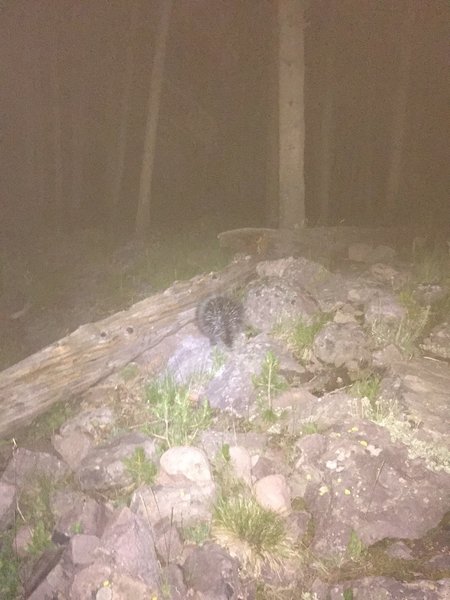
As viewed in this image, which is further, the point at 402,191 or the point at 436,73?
the point at 402,191

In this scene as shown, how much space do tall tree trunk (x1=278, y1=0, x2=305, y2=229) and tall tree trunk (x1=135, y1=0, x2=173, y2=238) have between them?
18.4 ft

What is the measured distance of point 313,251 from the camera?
8156 mm

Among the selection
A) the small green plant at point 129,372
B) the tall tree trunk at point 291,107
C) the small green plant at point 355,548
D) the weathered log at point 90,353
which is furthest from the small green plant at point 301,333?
the tall tree trunk at point 291,107

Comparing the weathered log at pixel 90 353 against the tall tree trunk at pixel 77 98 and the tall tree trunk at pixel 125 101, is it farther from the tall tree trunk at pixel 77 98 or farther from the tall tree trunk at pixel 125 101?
the tall tree trunk at pixel 77 98

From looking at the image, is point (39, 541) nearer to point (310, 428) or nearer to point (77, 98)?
point (310, 428)

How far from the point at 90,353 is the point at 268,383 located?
2.04 meters

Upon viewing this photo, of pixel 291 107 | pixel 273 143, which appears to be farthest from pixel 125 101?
pixel 291 107

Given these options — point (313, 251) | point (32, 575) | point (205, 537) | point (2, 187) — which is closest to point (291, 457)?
point (205, 537)

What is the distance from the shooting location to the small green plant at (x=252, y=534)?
140 inches

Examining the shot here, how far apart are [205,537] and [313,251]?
5.33 metres

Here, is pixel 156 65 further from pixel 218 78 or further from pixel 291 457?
pixel 291 457

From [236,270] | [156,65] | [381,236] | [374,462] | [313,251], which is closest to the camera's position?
[374,462]

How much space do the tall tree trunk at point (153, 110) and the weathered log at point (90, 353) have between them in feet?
26.8

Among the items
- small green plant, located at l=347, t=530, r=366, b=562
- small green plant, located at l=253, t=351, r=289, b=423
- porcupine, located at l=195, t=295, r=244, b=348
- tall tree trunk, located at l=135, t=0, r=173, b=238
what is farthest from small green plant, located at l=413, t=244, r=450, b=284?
tall tree trunk, located at l=135, t=0, r=173, b=238
